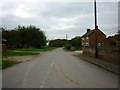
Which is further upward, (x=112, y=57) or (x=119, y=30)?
(x=119, y=30)

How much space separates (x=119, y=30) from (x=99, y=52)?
414 cm

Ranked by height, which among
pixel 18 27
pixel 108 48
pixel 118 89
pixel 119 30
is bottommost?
pixel 118 89

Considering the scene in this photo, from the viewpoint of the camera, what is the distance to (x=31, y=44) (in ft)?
270

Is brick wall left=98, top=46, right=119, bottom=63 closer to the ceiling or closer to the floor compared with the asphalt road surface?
closer to the ceiling

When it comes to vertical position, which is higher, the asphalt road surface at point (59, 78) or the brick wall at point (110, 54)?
the brick wall at point (110, 54)

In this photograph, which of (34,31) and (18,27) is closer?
(34,31)

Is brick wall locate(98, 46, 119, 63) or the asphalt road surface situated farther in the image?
brick wall locate(98, 46, 119, 63)

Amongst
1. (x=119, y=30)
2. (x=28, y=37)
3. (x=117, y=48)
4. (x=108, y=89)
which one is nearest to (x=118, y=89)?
(x=108, y=89)

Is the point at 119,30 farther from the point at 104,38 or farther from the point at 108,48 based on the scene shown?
the point at 104,38

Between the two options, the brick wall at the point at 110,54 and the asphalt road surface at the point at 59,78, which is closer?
the asphalt road surface at the point at 59,78

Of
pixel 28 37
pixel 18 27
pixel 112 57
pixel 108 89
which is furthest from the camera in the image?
pixel 18 27

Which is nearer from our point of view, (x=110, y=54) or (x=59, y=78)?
(x=59, y=78)

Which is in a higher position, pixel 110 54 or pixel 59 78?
pixel 110 54

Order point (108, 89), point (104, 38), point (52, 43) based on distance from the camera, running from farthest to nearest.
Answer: point (52, 43), point (104, 38), point (108, 89)
